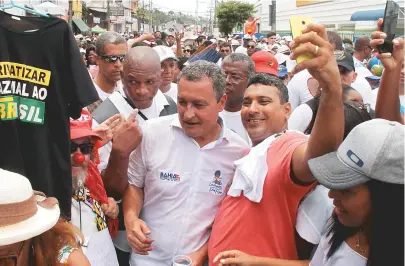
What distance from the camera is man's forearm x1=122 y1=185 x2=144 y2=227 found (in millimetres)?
2705

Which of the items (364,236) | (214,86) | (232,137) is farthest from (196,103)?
(364,236)

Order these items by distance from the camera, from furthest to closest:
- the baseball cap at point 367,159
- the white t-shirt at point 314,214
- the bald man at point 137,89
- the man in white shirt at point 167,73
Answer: the man in white shirt at point 167,73, the bald man at point 137,89, the white t-shirt at point 314,214, the baseball cap at point 367,159

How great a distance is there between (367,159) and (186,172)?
128 centimetres

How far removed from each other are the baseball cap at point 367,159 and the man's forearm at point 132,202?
132 cm

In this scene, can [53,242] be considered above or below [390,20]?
below

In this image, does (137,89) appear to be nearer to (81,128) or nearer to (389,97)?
(81,128)

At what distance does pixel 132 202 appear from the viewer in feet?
9.15

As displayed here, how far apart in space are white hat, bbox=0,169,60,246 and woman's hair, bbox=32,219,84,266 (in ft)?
0.76

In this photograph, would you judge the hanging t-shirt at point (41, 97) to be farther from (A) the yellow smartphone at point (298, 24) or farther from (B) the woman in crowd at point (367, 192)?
(B) the woman in crowd at point (367, 192)

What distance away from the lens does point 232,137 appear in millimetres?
2803

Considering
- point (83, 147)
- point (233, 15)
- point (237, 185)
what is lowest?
point (237, 185)

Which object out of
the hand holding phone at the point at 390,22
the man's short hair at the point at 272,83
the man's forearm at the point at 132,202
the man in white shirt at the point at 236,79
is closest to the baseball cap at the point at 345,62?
the man in white shirt at the point at 236,79

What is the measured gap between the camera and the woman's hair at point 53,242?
75.2 inches

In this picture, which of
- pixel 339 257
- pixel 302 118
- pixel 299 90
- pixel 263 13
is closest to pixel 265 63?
pixel 299 90
